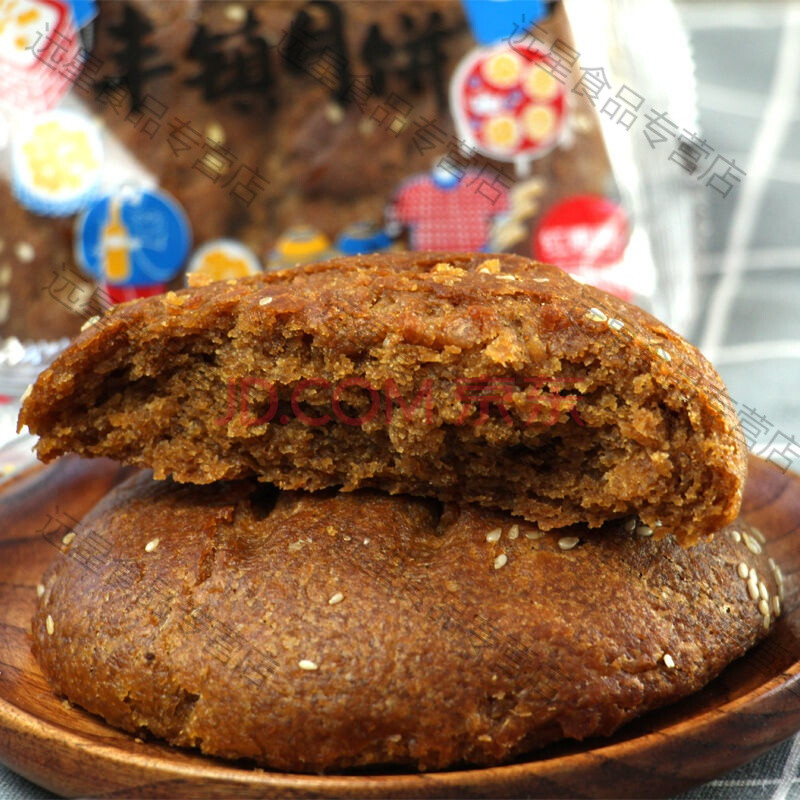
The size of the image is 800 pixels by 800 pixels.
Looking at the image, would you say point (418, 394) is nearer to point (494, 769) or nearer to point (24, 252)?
point (494, 769)

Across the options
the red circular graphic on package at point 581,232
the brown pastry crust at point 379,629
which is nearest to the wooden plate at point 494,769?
the brown pastry crust at point 379,629

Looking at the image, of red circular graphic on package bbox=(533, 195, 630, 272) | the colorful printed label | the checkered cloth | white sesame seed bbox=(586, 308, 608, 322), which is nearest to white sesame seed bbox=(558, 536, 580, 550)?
white sesame seed bbox=(586, 308, 608, 322)

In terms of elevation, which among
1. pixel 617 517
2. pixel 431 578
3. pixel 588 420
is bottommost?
pixel 431 578

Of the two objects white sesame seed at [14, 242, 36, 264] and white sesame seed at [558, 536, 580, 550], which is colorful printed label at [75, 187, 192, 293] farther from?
white sesame seed at [558, 536, 580, 550]

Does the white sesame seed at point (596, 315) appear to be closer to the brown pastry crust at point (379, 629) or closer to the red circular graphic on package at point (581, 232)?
the brown pastry crust at point (379, 629)

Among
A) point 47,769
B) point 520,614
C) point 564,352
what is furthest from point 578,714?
point 47,769

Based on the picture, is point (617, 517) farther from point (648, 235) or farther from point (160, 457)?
point (648, 235)
